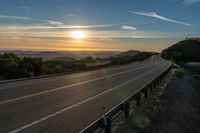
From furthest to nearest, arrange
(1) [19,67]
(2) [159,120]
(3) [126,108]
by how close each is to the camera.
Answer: (1) [19,67]
(2) [159,120]
(3) [126,108]

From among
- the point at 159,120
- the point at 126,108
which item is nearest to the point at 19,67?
the point at 159,120

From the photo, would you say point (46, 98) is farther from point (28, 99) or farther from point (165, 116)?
point (165, 116)

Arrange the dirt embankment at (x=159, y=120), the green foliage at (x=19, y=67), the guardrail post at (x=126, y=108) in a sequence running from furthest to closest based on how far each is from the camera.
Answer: the green foliage at (x=19, y=67), the guardrail post at (x=126, y=108), the dirt embankment at (x=159, y=120)

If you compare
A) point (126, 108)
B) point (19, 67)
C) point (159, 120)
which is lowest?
point (159, 120)

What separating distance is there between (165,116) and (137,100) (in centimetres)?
132

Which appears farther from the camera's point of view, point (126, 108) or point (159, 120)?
point (159, 120)

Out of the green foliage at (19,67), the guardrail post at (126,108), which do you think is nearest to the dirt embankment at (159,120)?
the guardrail post at (126,108)

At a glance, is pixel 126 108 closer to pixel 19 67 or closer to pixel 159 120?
pixel 159 120

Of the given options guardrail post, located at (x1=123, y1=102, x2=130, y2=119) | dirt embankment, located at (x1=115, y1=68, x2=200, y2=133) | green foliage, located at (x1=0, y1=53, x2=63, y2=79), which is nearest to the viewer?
dirt embankment, located at (x1=115, y1=68, x2=200, y2=133)

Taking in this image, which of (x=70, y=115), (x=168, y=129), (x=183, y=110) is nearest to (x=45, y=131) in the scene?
(x=70, y=115)

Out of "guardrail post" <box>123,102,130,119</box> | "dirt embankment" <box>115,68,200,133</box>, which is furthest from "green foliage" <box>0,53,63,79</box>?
"guardrail post" <box>123,102,130,119</box>

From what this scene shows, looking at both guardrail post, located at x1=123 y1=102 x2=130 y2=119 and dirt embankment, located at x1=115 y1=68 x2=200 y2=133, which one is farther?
guardrail post, located at x1=123 y1=102 x2=130 y2=119

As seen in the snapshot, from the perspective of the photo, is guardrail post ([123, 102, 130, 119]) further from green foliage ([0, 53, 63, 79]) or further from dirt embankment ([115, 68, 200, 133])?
green foliage ([0, 53, 63, 79])

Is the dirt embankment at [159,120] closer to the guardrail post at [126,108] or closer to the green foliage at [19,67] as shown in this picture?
the guardrail post at [126,108]
